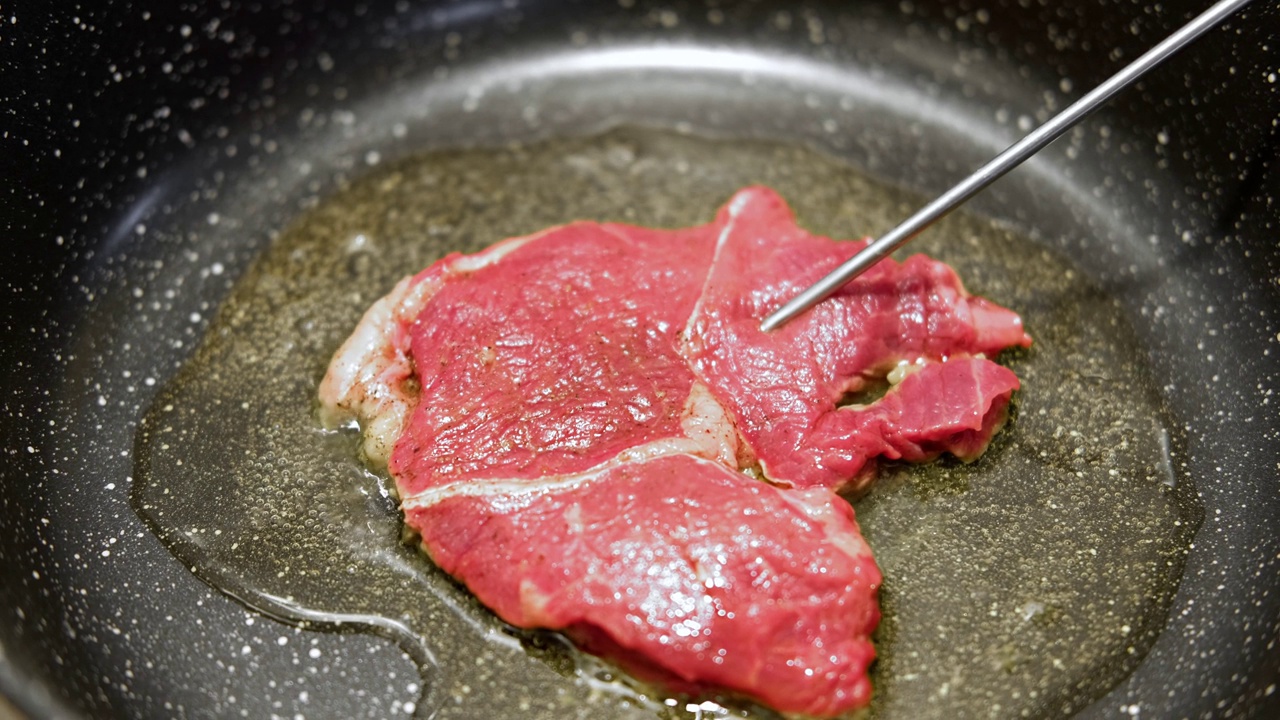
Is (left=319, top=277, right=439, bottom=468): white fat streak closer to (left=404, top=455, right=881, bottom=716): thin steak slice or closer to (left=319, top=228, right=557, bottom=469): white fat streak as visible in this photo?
(left=319, top=228, right=557, bottom=469): white fat streak

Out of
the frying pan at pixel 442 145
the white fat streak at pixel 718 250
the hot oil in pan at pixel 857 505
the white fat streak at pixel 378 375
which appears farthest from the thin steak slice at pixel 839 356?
the white fat streak at pixel 378 375

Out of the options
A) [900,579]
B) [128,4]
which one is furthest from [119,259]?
[900,579]

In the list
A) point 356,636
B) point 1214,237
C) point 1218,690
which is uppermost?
point 1214,237

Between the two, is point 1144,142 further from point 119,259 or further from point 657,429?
point 119,259

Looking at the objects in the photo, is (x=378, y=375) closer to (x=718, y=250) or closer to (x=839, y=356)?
(x=718, y=250)

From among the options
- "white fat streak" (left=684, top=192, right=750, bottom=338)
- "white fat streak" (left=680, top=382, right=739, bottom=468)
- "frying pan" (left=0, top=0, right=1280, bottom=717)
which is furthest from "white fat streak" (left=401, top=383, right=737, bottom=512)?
"frying pan" (left=0, top=0, right=1280, bottom=717)

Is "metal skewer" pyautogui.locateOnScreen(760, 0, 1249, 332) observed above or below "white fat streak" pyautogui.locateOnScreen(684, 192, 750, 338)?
above

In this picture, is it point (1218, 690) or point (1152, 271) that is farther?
point (1152, 271)
